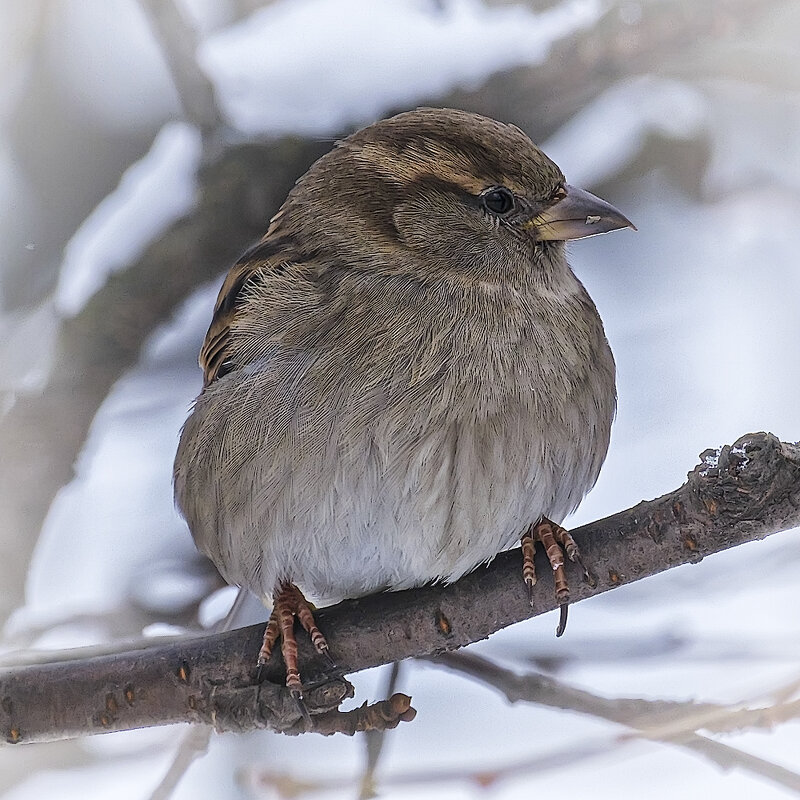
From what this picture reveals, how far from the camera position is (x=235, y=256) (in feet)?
6.54

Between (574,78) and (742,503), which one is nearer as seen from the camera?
(742,503)

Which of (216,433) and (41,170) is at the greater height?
(41,170)

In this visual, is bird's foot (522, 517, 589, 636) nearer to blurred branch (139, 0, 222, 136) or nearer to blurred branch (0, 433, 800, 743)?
blurred branch (0, 433, 800, 743)

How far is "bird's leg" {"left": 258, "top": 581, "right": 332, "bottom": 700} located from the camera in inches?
58.7

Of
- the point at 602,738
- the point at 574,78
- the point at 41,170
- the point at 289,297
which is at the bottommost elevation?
the point at 602,738

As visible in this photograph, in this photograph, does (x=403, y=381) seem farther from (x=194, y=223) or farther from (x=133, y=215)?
(x=133, y=215)

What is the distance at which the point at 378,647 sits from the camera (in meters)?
1.49

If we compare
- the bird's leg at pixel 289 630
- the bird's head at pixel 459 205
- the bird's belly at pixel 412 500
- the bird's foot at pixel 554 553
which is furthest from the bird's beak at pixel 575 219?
the bird's leg at pixel 289 630

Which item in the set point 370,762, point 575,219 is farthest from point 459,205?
point 370,762

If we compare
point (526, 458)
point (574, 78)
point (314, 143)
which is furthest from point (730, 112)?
point (526, 458)

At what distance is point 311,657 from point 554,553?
38cm

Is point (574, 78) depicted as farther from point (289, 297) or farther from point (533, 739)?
point (533, 739)

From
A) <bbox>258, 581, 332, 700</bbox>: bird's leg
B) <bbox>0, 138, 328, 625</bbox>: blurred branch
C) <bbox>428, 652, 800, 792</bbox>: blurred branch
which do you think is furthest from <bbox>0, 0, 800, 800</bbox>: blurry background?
<bbox>258, 581, 332, 700</bbox>: bird's leg

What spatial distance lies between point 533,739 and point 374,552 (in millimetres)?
596
